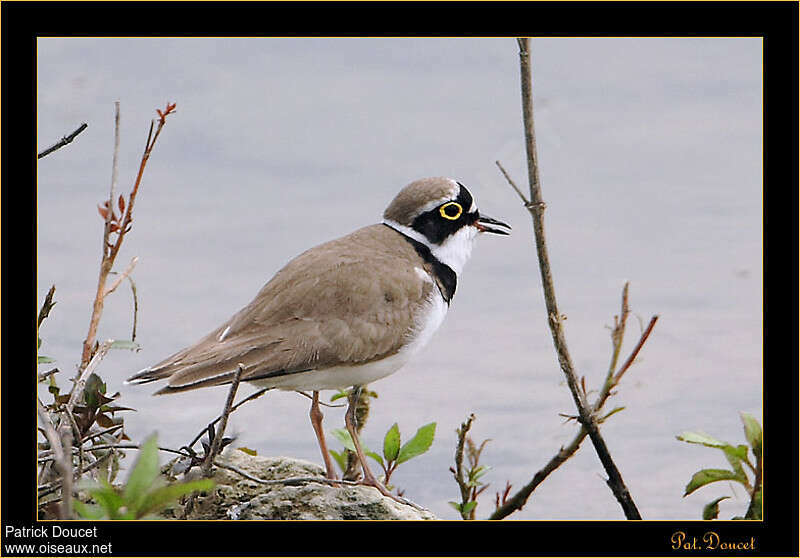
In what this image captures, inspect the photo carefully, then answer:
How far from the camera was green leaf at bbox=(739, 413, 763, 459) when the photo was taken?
4230 mm

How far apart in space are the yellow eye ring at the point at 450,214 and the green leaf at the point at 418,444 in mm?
1601

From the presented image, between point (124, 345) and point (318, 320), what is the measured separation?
1.21m

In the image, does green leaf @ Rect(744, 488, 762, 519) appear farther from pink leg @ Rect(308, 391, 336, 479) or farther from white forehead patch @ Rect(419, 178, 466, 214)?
white forehead patch @ Rect(419, 178, 466, 214)

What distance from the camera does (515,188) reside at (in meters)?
4.57

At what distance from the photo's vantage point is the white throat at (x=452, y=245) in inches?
249

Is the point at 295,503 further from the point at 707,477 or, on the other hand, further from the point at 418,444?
the point at 707,477

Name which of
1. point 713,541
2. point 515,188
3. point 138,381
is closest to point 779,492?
point 713,541

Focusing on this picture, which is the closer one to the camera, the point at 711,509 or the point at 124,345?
the point at 711,509

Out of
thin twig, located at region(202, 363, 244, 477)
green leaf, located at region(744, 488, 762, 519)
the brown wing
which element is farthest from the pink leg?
green leaf, located at region(744, 488, 762, 519)

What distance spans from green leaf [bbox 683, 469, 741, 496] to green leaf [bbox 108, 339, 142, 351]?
8.11 feet

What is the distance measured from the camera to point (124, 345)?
4699mm

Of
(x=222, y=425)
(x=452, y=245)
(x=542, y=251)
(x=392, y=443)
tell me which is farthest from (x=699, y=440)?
(x=452, y=245)

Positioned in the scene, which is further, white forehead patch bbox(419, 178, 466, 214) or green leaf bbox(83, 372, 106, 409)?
white forehead patch bbox(419, 178, 466, 214)

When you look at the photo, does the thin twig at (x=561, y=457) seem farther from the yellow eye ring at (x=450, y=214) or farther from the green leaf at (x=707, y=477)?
the yellow eye ring at (x=450, y=214)
